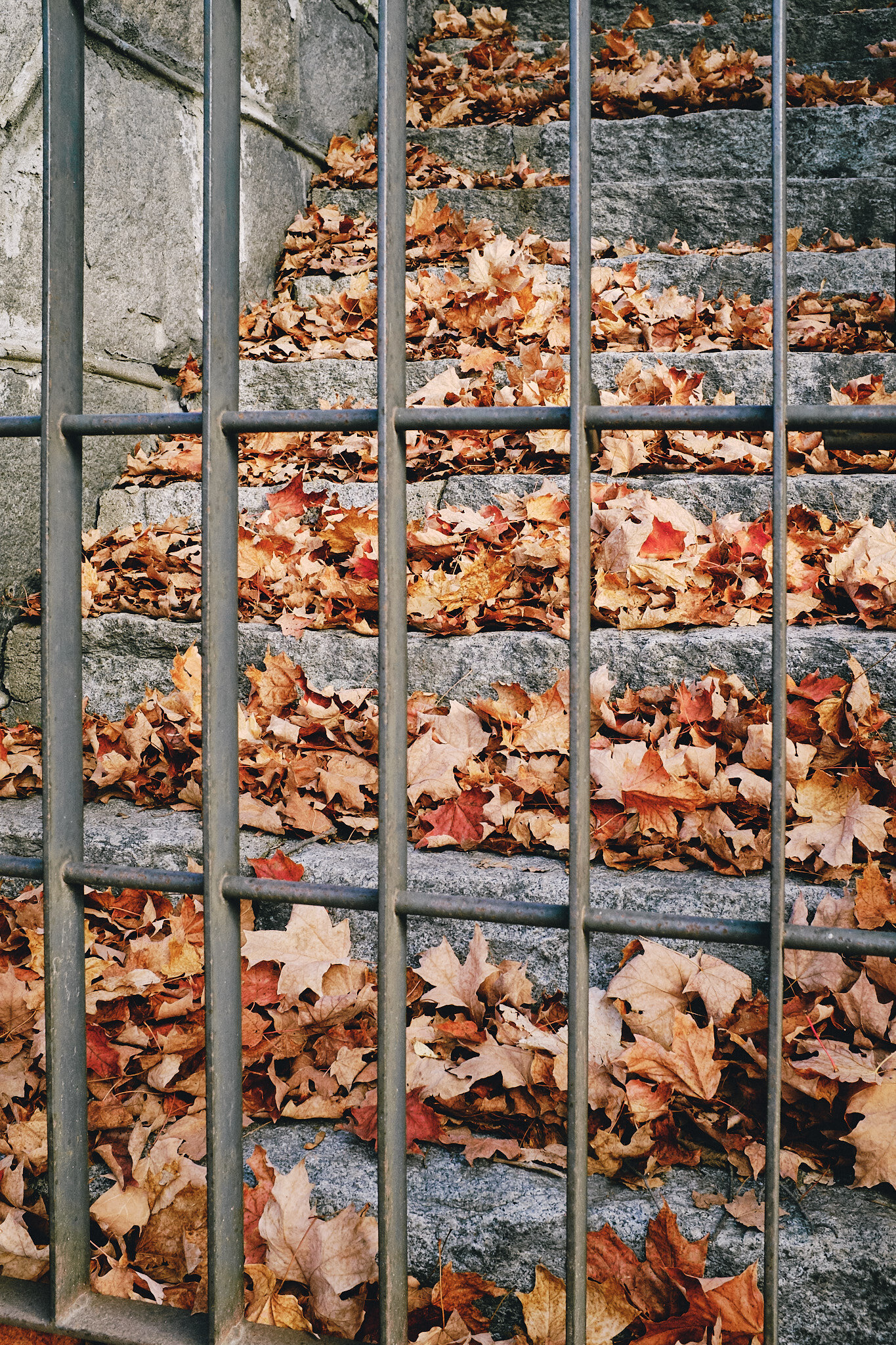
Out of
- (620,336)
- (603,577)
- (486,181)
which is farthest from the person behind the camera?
(486,181)

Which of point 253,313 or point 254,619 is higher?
point 253,313

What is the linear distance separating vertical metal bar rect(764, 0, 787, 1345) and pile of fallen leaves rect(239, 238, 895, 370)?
2.02m

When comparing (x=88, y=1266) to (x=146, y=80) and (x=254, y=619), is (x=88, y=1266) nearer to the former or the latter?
(x=254, y=619)

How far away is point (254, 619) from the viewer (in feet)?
7.38

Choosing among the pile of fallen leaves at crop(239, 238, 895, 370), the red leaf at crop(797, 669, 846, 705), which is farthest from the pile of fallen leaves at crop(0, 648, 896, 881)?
the pile of fallen leaves at crop(239, 238, 895, 370)

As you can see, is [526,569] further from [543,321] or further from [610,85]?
[610,85]

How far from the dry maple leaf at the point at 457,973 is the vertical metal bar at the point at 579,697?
62cm

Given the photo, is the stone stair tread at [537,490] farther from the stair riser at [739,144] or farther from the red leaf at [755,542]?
the stair riser at [739,144]

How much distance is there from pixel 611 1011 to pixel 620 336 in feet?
7.13

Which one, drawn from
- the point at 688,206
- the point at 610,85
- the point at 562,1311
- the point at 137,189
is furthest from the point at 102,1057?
the point at 610,85

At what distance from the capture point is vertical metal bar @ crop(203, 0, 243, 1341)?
94 centimetres

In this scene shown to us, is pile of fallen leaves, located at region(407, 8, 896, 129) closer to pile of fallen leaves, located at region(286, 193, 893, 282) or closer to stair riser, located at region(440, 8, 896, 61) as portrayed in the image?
stair riser, located at region(440, 8, 896, 61)

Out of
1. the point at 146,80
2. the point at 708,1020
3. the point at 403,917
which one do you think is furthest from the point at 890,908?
the point at 146,80

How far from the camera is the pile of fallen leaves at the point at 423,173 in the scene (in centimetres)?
385
